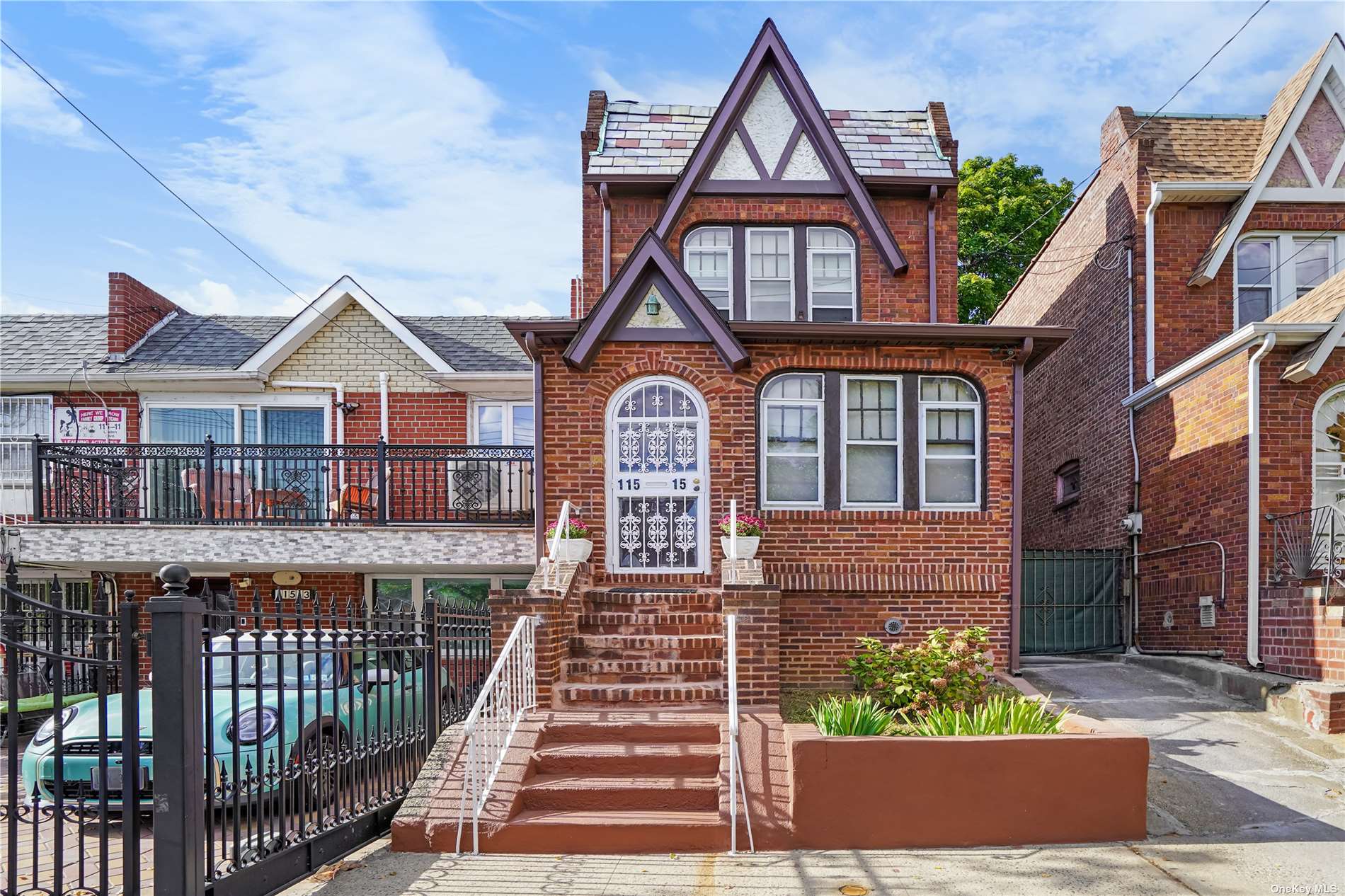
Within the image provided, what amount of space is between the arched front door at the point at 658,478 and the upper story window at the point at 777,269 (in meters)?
2.72

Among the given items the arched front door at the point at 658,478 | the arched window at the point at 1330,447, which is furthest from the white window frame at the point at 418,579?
the arched window at the point at 1330,447

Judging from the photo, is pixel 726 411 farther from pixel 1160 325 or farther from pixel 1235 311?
pixel 1235 311

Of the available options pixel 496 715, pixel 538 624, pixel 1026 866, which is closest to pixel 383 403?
pixel 538 624

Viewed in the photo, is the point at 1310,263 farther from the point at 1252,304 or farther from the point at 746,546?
the point at 746,546

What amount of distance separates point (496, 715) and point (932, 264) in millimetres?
9266

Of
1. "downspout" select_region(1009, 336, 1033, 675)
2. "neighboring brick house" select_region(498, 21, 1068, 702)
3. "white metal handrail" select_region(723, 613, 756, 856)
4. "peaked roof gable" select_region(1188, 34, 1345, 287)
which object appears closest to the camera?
"white metal handrail" select_region(723, 613, 756, 856)

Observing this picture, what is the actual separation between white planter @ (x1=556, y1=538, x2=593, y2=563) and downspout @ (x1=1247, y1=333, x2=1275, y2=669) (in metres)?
7.69

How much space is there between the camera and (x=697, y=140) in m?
14.7

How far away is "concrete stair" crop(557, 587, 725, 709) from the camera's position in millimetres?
9258

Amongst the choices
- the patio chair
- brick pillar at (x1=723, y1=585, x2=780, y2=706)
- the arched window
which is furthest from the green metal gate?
the patio chair

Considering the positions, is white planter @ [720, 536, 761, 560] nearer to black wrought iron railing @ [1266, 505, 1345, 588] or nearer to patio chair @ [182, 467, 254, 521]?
black wrought iron railing @ [1266, 505, 1345, 588]

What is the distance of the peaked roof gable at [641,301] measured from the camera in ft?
36.9

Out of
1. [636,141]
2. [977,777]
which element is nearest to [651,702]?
[977,777]

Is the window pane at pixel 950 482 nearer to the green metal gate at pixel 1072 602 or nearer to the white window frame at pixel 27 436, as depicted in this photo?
the green metal gate at pixel 1072 602
